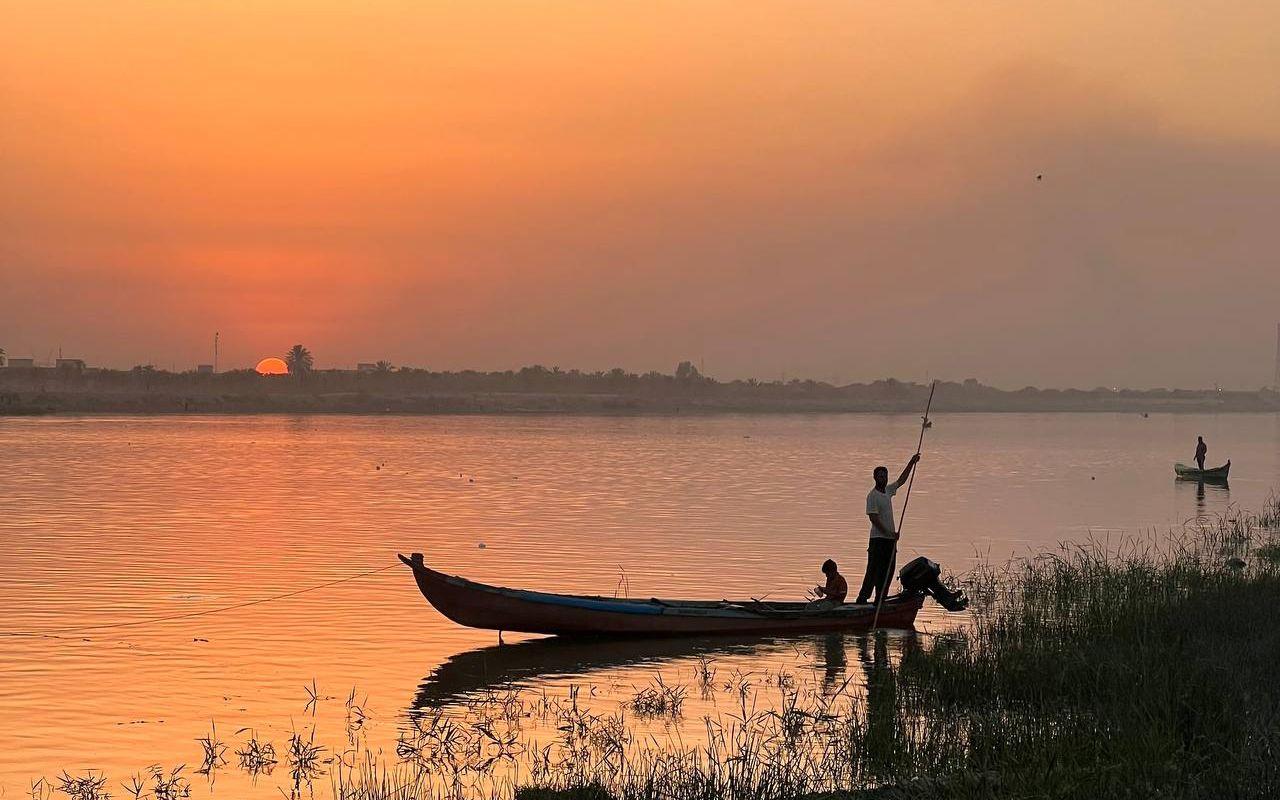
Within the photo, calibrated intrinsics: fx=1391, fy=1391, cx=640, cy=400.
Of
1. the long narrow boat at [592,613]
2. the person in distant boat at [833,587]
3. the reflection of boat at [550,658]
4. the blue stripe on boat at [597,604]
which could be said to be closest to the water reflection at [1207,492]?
the person in distant boat at [833,587]

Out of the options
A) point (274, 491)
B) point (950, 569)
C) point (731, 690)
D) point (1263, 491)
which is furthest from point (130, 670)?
point (1263, 491)

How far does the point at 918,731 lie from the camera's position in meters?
14.1

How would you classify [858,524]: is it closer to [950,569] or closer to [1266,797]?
[950,569]

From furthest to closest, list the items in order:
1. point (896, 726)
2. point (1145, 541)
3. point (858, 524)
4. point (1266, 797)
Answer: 1. point (858, 524)
2. point (1145, 541)
3. point (896, 726)
4. point (1266, 797)

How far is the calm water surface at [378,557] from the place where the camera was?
1648 cm

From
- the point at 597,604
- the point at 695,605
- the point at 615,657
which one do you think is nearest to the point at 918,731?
the point at 615,657

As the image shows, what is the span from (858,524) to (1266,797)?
32363 millimetres

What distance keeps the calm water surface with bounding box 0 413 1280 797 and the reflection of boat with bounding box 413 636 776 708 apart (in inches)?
2.6

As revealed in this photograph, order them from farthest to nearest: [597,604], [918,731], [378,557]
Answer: [378,557], [597,604], [918,731]

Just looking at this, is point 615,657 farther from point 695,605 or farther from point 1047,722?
point 1047,722

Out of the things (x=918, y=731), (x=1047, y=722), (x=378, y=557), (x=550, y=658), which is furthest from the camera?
(x=378, y=557)

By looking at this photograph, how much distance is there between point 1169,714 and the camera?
40.0ft

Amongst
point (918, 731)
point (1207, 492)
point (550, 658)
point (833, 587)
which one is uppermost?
point (1207, 492)

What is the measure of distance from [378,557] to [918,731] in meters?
20.0
